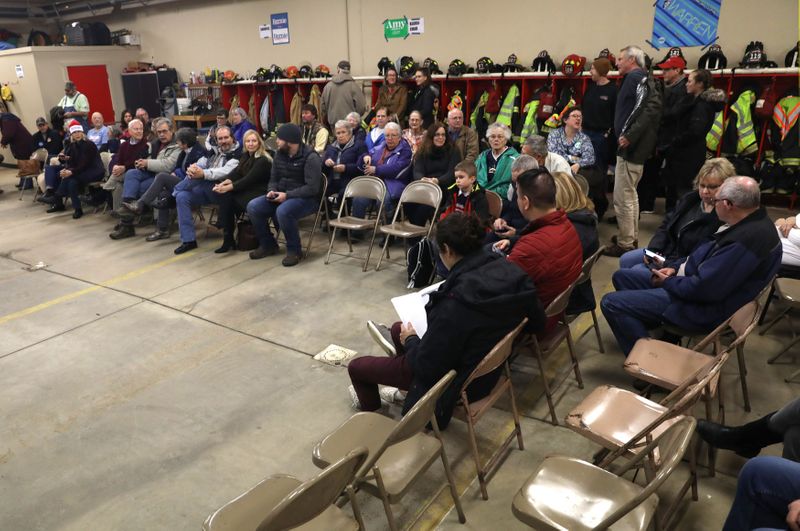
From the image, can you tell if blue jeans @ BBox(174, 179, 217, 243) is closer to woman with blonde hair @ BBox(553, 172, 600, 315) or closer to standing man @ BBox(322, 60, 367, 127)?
standing man @ BBox(322, 60, 367, 127)

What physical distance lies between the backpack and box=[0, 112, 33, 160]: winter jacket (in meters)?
9.17

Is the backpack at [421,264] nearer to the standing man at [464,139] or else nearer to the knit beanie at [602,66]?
the standing man at [464,139]

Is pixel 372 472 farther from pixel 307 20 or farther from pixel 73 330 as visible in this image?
pixel 307 20

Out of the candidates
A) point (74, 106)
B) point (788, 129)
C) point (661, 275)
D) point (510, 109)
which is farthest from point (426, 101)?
point (74, 106)

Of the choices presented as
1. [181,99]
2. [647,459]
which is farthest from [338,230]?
[181,99]

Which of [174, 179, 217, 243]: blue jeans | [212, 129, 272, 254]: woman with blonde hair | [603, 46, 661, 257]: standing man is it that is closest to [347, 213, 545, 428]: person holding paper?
[603, 46, 661, 257]: standing man

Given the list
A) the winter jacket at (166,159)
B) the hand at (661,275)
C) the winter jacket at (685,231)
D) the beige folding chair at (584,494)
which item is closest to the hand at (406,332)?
the beige folding chair at (584,494)

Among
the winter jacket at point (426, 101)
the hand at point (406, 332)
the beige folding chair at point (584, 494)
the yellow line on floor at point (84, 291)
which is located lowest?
the yellow line on floor at point (84, 291)

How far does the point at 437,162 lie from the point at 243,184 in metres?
2.03

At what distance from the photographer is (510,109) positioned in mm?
7750

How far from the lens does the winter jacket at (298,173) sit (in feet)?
18.1

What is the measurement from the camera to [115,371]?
3.65 meters

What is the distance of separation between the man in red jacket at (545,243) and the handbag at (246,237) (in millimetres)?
3628

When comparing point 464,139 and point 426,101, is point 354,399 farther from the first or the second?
point 426,101
